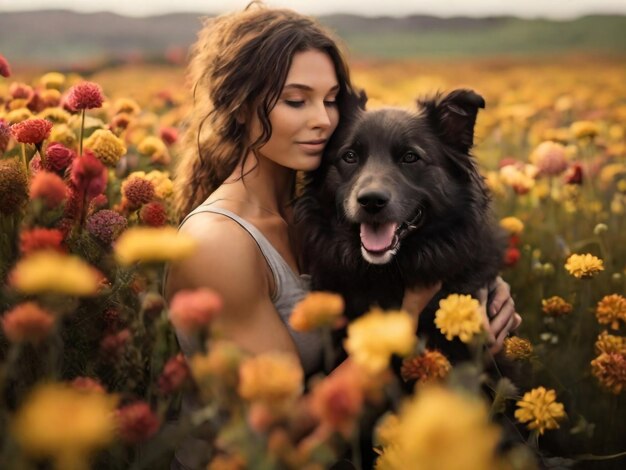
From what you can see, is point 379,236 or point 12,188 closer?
point 12,188

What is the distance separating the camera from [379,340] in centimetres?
89

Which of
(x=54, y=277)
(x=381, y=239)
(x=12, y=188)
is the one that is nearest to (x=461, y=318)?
(x=54, y=277)

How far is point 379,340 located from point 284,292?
1465mm

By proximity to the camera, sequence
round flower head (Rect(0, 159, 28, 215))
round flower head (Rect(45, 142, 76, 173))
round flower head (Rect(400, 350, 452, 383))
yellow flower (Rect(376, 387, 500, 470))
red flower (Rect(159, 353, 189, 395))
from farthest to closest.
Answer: round flower head (Rect(45, 142, 76, 173)) < round flower head (Rect(0, 159, 28, 215)) < round flower head (Rect(400, 350, 452, 383)) < red flower (Rect(159, 353, 189, 395)) < yellow flower (Rect(376, 387, 500, 470))

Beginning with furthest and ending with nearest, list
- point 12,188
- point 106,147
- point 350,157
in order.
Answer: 1. point 350,157
2. point 106,147
3. point 12,188

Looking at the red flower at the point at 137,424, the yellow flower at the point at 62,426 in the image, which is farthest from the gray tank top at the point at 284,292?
the yellow flower at the point at 62,426

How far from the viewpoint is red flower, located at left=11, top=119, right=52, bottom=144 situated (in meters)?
1.94

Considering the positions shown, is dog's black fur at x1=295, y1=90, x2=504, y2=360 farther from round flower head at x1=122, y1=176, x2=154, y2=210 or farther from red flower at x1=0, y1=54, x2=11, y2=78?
red flower at x1=0, y1=54, x2=11, y2=78

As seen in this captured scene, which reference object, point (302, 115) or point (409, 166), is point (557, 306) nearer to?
point (409, 166)

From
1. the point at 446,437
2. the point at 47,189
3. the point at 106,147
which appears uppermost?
the point at 446,437

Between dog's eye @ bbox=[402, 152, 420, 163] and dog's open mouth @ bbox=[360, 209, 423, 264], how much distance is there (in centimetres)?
23

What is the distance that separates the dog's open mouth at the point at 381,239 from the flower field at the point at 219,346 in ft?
1.45

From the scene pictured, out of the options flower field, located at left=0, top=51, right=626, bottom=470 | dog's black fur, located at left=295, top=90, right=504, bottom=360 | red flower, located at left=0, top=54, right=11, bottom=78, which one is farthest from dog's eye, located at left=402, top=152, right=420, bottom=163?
red flower, located at left=0, top=54, right=11, bottom=78

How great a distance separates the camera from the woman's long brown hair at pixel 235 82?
2.36 meters
